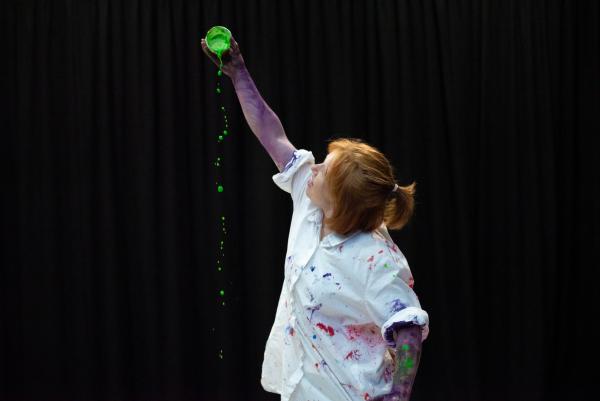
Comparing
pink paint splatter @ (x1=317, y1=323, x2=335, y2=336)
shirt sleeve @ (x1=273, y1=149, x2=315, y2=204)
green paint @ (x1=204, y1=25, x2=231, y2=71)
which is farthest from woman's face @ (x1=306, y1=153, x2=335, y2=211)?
green paint @ (x1=204, y1=25, x2=231, y2=71)

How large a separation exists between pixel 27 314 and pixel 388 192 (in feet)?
8.79

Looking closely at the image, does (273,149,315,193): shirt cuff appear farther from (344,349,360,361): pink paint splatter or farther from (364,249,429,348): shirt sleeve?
(344,349,360,361): pink paint splatter

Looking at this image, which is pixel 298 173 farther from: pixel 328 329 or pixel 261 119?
pixel 328 329

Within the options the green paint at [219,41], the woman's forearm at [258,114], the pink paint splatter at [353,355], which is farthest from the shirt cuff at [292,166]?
the pink paint splatter at [353,355]

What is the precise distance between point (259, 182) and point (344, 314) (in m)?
2.02

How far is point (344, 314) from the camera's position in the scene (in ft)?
6.33

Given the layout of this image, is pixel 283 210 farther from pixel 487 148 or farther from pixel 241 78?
pixel 241 78

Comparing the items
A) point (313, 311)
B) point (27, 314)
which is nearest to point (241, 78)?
point (313, 311)

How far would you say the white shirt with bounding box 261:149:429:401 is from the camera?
6.15ft

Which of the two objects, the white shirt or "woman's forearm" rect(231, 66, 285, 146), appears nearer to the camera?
the white shirt

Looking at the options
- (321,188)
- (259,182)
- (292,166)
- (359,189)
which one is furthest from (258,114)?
(259,182)

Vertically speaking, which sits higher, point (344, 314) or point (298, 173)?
point (298, 173)

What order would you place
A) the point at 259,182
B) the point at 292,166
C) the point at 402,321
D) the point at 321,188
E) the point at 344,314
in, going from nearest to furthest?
1. the point at 402,321
2. the point at 344,314
3. the point at 321,188
4. the point at 292,166
5. the point at 259,182

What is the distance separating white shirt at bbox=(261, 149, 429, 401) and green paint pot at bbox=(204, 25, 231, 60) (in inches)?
26.0
